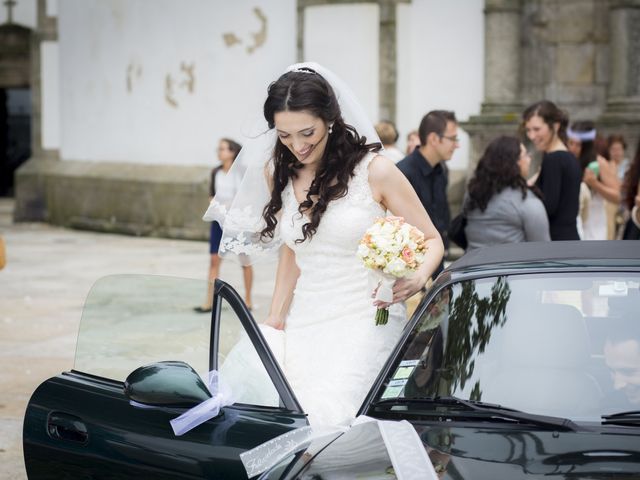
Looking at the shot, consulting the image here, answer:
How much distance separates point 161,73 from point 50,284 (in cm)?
585

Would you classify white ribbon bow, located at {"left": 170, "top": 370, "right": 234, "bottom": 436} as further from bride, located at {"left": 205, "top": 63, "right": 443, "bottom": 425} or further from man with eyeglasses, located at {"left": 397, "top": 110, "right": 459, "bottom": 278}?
man with eyeglasses, located at {"left": 397, "top": 110, "right": 459, "bottom": 278}

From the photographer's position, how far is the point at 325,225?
4125 mm

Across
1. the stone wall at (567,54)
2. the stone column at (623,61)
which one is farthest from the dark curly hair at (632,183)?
the stone wall at (567,54)

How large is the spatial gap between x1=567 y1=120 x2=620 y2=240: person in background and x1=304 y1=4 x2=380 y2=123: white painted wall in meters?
4.98

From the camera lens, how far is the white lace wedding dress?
3.78m

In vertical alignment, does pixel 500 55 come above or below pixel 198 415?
above

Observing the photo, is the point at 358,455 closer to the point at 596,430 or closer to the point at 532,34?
the point at 596,430

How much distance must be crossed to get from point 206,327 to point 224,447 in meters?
0.51

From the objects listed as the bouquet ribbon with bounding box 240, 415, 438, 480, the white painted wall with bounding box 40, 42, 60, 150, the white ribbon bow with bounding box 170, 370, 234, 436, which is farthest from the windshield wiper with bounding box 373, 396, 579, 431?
the white painted wall with bounding box 40, 42, 60, 150

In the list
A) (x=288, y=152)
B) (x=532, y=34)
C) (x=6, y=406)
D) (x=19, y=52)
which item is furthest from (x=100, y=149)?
(x=288, y=152)

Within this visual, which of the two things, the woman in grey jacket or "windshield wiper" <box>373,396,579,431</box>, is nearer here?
"windshield wiper" <box>373,396,579,431</box>

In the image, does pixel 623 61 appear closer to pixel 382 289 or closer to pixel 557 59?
pixel 557 59

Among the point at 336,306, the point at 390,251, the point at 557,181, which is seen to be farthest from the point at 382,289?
the point at 557,181

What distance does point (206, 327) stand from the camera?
344cm
